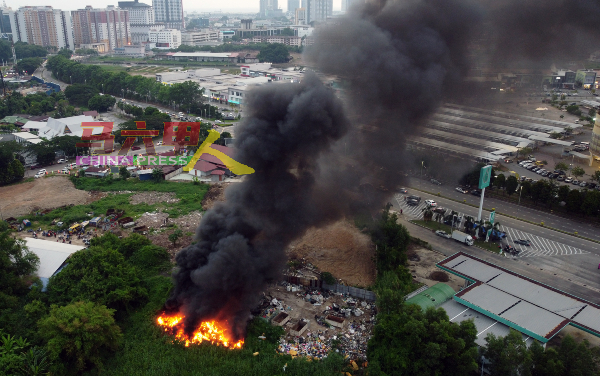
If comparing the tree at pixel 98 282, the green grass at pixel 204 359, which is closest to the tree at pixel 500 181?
the green grass at pixel 204 359

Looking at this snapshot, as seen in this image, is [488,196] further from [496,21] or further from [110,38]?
[110,38]

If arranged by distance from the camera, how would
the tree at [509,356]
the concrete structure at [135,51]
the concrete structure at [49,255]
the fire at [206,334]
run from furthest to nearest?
the concrete structure at [135,51] < the concrete structure at [49,255] < the fire at [206,334] < the tree at [509,356]

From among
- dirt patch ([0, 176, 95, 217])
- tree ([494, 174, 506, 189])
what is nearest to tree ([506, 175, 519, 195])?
tree ([494, 174, 506, 189])

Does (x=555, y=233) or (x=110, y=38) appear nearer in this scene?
(x=555, y=233)

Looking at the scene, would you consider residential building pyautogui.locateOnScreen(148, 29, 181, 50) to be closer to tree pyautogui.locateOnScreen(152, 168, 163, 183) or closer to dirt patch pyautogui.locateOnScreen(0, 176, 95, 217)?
dirt patch pyautogui.locateOnScreen(0, 176, 95, 217)

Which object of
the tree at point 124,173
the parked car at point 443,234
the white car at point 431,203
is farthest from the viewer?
the tree at point 124,173

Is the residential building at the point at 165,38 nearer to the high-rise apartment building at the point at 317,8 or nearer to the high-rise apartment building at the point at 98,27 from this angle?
the high-rise apartment building at the point at 98,27

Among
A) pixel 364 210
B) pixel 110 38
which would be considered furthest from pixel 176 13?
pixel 364 210

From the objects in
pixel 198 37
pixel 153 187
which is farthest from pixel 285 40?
pixel 153 187
